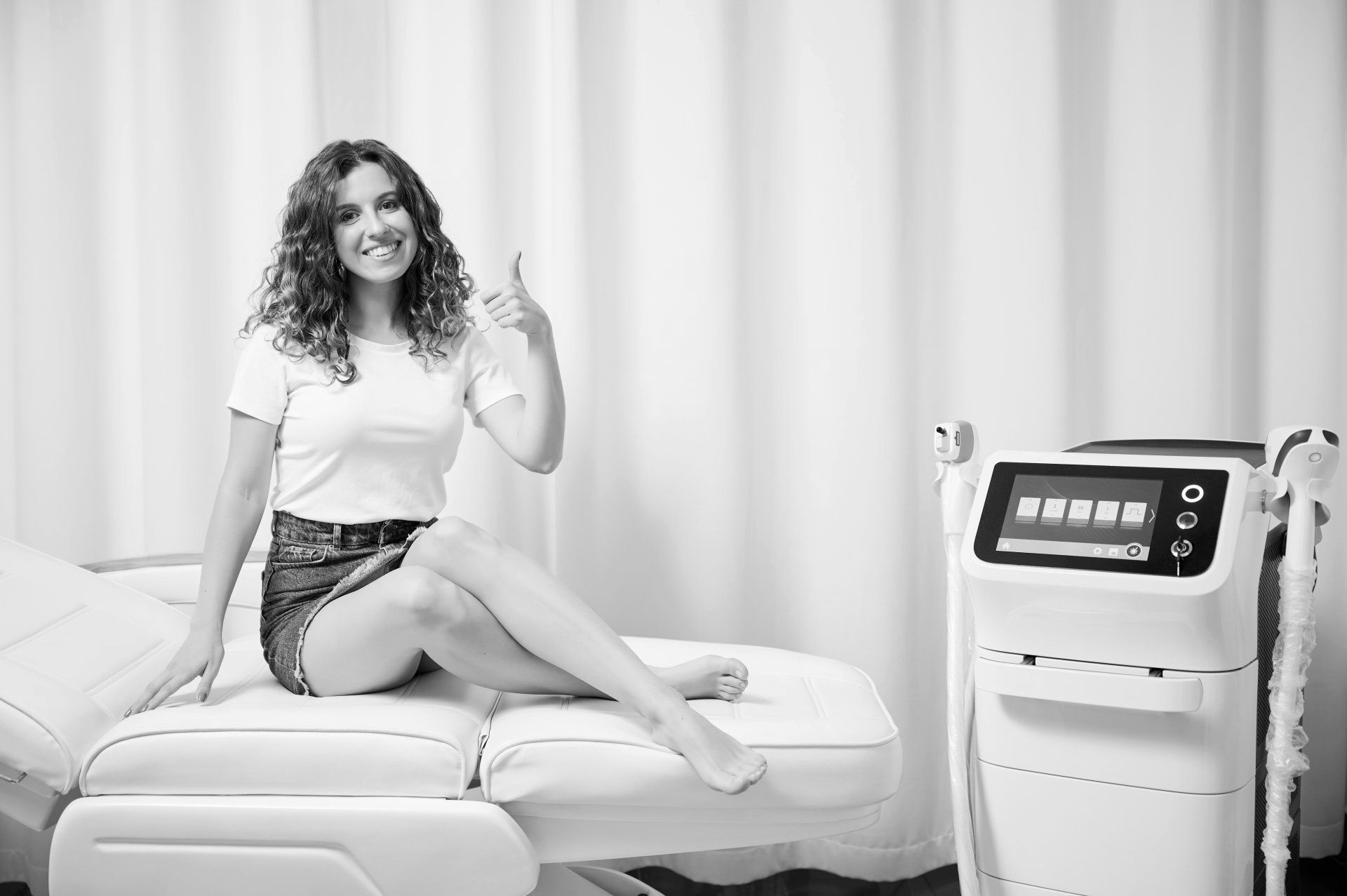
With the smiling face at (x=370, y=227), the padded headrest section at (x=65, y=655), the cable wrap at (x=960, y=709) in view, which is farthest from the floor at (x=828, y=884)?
the smiling face at (x=370, y=227)

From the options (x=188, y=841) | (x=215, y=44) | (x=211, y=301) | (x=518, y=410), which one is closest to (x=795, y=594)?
(x=518, y=410)

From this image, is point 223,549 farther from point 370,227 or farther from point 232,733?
point 370,227

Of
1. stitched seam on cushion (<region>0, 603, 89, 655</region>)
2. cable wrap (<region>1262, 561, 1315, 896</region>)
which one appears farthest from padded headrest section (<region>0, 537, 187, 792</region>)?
cable wrap (<region>1262, 561, 1315, 896</region>)

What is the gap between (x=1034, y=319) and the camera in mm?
2068

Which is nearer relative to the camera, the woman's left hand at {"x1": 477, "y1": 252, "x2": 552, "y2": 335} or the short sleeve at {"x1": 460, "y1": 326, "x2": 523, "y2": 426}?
the woman's left hand at {"x1": 477, "y1": 252, "x2": 552, "y2": 335}

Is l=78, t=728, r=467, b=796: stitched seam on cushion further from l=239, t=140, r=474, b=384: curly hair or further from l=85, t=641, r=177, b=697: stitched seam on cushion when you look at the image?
l=239, t=140, r=474, b=384: curly hair

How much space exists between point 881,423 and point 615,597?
678 mm

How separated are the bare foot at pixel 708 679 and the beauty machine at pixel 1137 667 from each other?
34cm

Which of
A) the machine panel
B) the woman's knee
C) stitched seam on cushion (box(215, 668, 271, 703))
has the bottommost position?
stitched seam on cushion (box(215, 668, 271, 703))

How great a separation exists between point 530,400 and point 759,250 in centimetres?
67

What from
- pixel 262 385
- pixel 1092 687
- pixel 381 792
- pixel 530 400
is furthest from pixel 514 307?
pixel 1092 687

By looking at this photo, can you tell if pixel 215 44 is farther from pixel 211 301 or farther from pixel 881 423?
pixel 881 423

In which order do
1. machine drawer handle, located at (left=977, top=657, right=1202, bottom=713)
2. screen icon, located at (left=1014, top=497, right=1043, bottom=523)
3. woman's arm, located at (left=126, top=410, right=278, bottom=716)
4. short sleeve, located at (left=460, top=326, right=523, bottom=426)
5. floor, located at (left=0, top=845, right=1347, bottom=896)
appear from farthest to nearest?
floor, located at (left=0, top=845, right=1347, bottom=896) → short sleeve, located at (left=460, top=326, right=523, bottom=426) → woman's arm, located at (left=126, top=410, right=278, bottom=716) → screen icon, located at (left=1014, top=497, right=1043, bottom=523) → machine drawer handle, located at (left=977, top=657, right=1202, bottom=713)

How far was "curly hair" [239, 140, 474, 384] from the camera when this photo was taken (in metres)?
1.69
